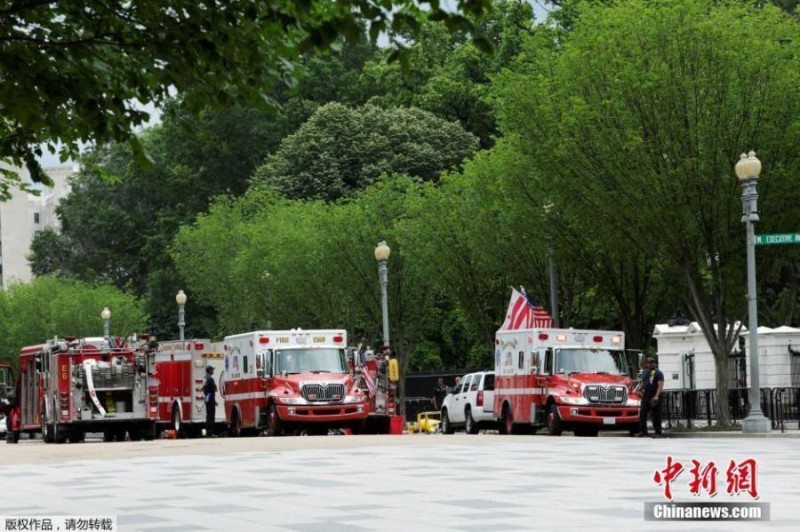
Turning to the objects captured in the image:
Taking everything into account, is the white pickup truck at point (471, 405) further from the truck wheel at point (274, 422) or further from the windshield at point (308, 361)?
the truck wheel at point (274, 422)

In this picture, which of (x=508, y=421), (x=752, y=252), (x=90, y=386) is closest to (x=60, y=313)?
(x=90, y=386)

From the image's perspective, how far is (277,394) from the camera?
1591 inches

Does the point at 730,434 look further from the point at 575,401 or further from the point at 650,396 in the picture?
the point at 575,401

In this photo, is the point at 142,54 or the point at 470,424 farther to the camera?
the point at 470,424

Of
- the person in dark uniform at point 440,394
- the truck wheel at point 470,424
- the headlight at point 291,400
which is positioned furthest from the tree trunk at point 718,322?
the person in dark uniform at point 440,394

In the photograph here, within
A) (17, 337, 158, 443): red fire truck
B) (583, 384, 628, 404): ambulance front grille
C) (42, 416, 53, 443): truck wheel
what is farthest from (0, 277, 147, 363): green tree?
(583, 384, 628, 404): ambulance front grille

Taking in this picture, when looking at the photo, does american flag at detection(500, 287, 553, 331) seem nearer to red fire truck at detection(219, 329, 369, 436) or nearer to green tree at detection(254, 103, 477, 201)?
red fire truck at detection(219, 329, 369, 436)

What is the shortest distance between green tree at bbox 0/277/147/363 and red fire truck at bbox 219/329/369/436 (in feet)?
164

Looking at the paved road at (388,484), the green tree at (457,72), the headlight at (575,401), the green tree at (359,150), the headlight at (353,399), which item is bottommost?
the paved road at (388,484)

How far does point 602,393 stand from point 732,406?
6344mm

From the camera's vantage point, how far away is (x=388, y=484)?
2125cm

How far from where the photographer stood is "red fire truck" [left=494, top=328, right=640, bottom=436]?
3819 centimetres

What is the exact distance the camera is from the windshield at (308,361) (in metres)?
41.0

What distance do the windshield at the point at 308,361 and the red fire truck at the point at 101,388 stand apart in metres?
4.93
